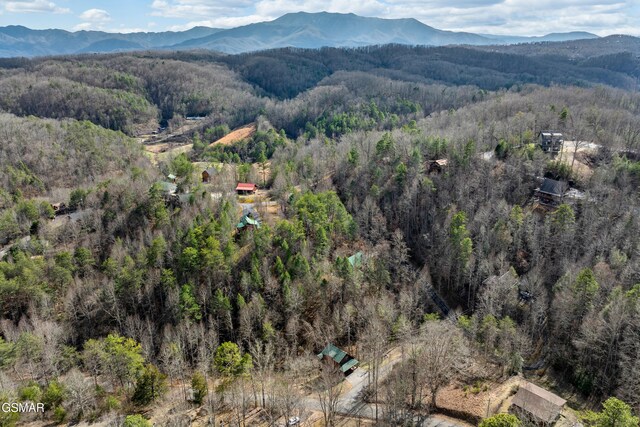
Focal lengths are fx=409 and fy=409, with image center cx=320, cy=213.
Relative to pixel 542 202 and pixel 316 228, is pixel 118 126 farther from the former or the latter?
pixel 542 202

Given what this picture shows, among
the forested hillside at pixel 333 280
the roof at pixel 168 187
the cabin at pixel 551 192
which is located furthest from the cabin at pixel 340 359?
the cabin at pixel 551 192

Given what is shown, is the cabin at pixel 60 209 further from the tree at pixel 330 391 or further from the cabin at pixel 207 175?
the tree at pixel 330 391

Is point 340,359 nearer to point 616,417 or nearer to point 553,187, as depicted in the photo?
point 616,417

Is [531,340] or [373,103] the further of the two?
[373,103]

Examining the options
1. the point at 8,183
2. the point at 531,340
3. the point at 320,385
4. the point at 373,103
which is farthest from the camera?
the point at 373,103

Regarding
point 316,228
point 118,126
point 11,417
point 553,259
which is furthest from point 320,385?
point 118,126
